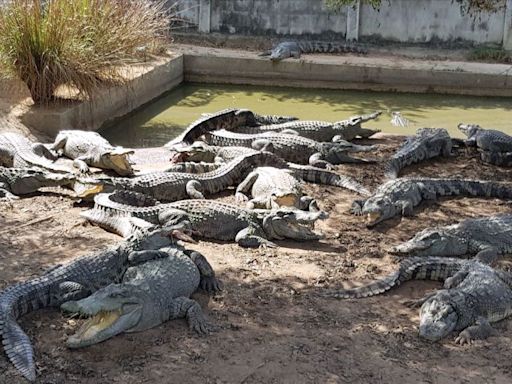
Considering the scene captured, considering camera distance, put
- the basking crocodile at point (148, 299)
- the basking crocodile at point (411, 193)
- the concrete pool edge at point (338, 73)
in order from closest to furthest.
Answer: the basking crocodile at point (148, 299), the basking crocodile at point (411, 193), the concrete pool edge at point (338, 73)

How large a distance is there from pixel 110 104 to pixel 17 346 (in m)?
6.33

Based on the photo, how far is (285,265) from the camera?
530cm

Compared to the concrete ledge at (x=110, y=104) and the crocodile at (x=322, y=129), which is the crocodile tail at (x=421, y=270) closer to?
the crocodile at (x=322, y=129)

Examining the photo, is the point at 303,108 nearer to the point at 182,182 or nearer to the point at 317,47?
the point at 317,47

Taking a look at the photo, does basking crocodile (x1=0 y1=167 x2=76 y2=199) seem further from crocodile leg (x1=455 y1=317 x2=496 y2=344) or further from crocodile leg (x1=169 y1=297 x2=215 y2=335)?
crocodile leg (x1=455 y1=317 x2=496 y2=344)

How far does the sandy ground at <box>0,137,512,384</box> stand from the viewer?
3.90 meters

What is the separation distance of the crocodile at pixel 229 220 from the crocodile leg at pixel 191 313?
4.09 feet

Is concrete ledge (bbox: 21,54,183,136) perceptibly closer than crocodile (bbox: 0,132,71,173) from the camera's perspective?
No

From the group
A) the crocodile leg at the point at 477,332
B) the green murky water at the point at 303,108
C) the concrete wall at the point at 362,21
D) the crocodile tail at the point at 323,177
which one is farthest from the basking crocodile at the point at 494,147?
the concrete wall at the point at 362,21

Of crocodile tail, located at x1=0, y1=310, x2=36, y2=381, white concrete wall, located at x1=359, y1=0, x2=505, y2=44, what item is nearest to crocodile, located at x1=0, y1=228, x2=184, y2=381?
crocodile tail, located at x1=0, y1=310, x2=36, y2=381

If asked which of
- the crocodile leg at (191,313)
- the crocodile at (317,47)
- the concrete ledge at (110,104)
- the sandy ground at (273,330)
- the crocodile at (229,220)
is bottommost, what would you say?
the sandy ground at (273,330)

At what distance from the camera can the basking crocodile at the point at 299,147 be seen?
27.1 feet

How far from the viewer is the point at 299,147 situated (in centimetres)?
840

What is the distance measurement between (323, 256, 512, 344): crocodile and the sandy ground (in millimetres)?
70
